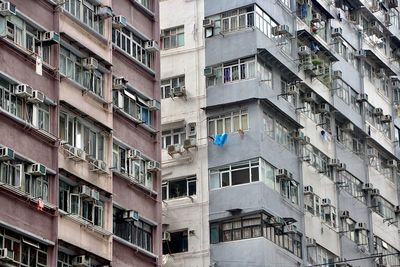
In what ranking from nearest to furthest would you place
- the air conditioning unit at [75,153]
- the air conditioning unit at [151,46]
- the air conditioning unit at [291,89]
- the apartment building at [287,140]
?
the air conditioning unit at [75,153]
the air conditioning unit at [151,46]
the apartment building at [287,140]
the air conditioning unit at [291,89]

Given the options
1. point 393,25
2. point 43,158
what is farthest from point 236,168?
point 393,25

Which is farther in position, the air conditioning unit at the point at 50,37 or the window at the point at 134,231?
the window at the point at 134,231

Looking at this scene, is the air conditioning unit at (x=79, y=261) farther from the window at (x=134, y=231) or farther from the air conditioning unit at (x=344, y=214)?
the air conditioning unit at (x=344, y=214)

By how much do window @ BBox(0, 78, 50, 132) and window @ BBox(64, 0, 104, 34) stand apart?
3.05m

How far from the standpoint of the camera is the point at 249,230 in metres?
38.5

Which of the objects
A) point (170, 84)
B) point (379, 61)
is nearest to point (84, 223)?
point (170, 84)

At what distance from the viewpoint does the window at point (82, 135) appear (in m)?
30.9

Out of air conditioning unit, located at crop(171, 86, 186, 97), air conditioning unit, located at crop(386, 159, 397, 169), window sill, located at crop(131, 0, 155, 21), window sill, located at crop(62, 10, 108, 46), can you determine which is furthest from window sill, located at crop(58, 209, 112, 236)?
air conditioning unit, located at crop(386, 159, 397, 169)

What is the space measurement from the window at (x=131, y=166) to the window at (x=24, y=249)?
4.16 metres

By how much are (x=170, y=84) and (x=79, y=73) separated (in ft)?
32.6

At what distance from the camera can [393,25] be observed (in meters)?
52.2

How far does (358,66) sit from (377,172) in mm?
4056

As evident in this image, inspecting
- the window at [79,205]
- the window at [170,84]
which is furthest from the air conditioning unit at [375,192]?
the window at [79,205]

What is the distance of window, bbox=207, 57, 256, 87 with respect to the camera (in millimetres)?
40219
